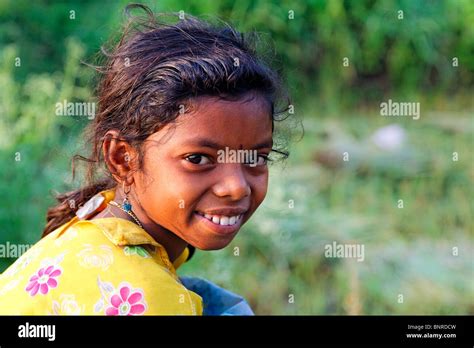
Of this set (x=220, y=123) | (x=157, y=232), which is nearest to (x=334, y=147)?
(x=157, y=232)

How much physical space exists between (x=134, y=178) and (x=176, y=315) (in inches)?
16.0

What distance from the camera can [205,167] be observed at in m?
1.92

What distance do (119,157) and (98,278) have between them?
1.26 feet

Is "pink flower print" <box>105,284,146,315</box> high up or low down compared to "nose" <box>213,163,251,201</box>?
down

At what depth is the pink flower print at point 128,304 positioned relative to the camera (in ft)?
5.79

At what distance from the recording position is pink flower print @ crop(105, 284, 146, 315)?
176cm

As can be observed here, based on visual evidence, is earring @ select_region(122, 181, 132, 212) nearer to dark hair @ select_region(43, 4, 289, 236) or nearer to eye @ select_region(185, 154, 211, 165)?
dark hair @ select_region(43, 4, 289, 236)

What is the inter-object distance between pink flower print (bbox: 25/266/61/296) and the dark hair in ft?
1.11

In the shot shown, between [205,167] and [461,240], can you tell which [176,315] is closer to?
[205,167]

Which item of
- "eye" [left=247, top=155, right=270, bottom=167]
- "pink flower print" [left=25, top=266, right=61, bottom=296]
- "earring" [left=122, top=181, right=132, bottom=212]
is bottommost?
"pink flower print" [left=25, top=266, right=61, bottom=296]

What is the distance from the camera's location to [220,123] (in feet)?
6.32

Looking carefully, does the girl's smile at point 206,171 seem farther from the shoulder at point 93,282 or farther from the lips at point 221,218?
the shoulder at point 93,282

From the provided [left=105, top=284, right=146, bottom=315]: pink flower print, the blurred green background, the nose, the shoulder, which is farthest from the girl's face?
the blurred green background

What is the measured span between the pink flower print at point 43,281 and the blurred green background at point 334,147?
1443mm
